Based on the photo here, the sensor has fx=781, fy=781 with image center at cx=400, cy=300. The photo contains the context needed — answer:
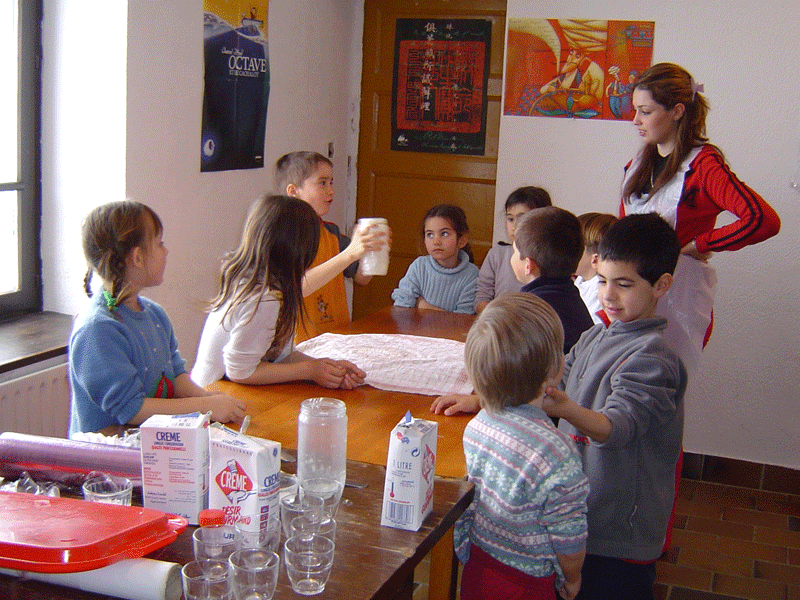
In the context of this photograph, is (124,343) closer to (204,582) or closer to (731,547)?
(204,582)

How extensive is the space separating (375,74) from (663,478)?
3.22 metres

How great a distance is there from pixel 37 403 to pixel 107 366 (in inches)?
39.8

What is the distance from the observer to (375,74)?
4285 millimetres

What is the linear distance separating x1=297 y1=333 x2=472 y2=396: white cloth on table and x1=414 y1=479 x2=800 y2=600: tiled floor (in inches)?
31.5

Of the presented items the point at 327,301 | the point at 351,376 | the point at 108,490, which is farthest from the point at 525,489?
the point at 327,301

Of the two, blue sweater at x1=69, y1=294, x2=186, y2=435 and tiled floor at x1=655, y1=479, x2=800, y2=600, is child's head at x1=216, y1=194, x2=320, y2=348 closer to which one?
blue sweater at x1=69, y1=294, x2=186, y2=435

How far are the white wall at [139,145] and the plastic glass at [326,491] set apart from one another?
1716 millimetres

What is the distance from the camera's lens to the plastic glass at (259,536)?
3.50 feet

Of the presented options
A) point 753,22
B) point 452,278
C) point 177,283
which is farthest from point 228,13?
point 753,22

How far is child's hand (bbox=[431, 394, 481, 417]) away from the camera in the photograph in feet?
5.72

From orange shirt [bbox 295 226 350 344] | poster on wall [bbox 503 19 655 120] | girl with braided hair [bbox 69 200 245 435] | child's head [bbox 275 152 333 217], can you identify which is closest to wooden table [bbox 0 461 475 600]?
girl with braided hair [bbox 69 200 245 435]

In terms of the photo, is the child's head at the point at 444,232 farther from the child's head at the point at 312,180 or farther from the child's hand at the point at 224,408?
the child's hand at the point at 224,408

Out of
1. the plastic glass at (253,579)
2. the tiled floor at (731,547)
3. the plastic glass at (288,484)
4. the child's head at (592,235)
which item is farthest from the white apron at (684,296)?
the plastic glass at (253,579)

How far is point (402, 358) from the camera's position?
7.08 ft
